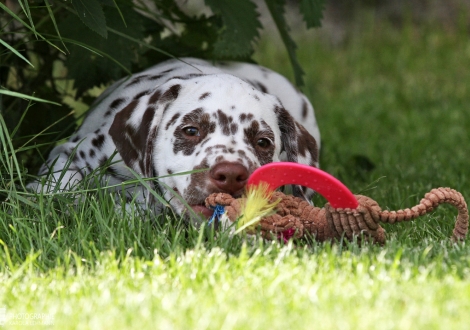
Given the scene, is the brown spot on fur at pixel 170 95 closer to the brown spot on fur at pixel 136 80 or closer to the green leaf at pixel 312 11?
the brown spot on fur at pixel 136 80

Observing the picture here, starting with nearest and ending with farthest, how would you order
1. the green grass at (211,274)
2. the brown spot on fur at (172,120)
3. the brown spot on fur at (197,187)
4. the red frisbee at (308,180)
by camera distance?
the green grass at (211,274) → the red frisbee at (308,180) → the brown spot on fur at (197,187) → the brown spot on fur at (172,120)

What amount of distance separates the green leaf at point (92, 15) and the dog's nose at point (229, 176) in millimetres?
888

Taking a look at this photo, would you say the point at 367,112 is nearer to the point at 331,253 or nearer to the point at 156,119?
the point at 156,119

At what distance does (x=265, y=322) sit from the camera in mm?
2105

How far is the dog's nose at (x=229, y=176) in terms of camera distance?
3.11 metres

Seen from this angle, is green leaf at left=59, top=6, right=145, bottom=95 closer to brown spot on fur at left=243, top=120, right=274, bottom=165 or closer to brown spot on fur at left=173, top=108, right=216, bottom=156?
brown spot on fur at left=173, top=108, right=216, bottom=156

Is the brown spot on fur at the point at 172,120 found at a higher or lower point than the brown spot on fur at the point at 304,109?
higher

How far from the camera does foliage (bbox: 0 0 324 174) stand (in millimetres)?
4031

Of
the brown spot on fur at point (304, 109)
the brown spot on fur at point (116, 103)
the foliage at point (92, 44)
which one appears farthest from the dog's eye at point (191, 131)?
the brown spot on fur at point (304, 109)

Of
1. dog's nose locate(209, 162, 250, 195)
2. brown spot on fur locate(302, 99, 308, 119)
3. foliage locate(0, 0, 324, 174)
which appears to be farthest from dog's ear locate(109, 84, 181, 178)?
brown spot on fur locate(302, 99, 308, 119)

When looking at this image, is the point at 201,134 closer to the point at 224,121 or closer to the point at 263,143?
the point at 224,121

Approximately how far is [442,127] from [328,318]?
5264 mm

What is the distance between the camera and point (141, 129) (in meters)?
3.68

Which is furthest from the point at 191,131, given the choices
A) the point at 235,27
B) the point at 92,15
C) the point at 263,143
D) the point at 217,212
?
the point at 235,27
